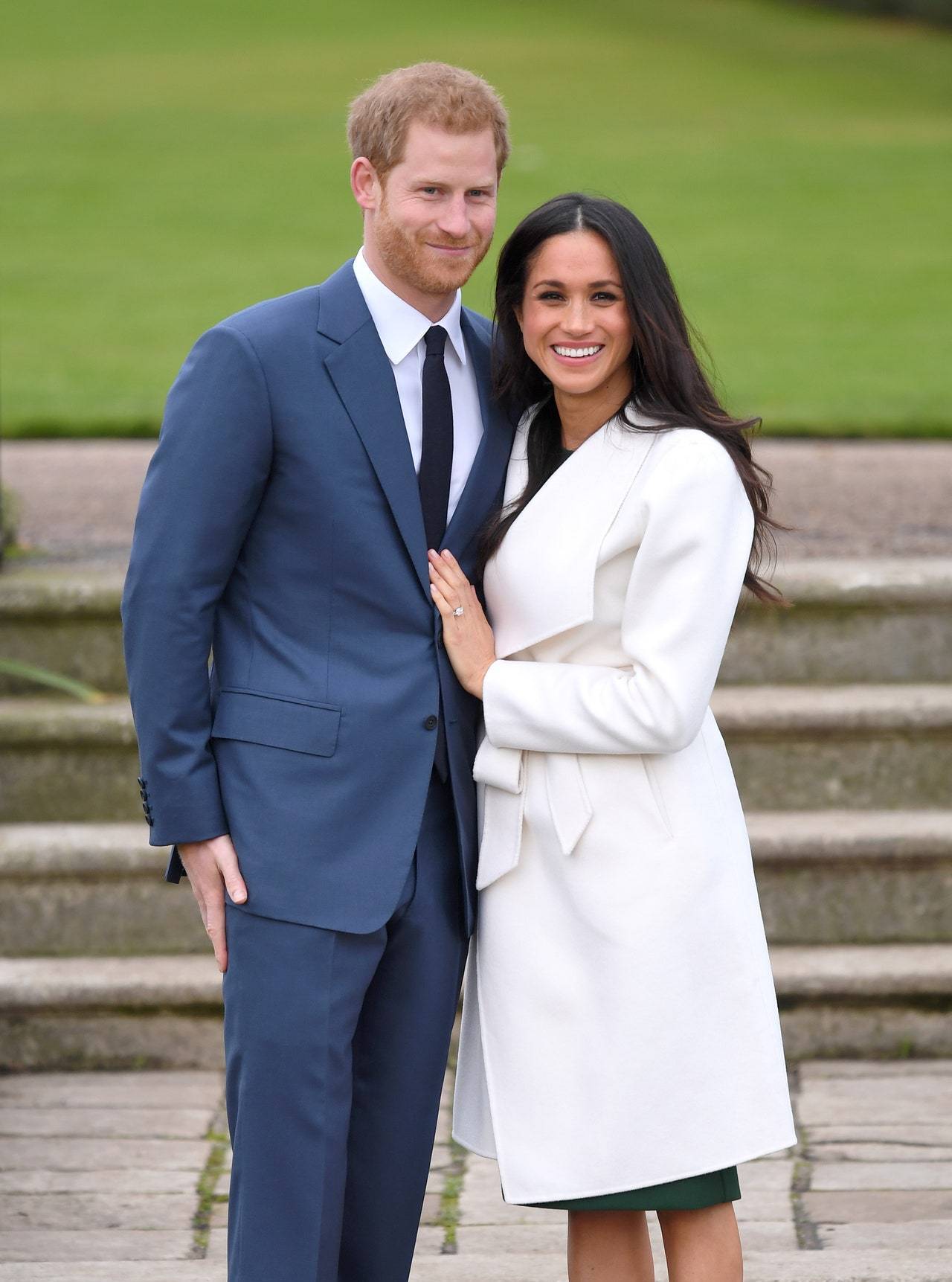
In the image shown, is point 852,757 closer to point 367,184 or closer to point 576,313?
point 576,313

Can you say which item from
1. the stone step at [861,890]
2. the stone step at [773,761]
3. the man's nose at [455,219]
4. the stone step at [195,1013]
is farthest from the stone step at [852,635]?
the man's nose at [455,219]

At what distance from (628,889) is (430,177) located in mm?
1063

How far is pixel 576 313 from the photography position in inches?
96.2

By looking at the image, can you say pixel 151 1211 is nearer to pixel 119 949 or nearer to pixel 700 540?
pixel 119 949

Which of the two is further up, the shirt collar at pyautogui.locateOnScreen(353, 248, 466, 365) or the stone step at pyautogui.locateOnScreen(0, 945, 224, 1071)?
the shirt collar at pyautogui.locateOnScreen(353, 248, 466, 365)

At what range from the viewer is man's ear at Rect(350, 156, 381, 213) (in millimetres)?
2475

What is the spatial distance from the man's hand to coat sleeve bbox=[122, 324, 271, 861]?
3 centimetres

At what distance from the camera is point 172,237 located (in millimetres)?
11281

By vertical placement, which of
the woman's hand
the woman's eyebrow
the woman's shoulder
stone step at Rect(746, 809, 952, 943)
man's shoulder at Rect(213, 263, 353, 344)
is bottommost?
stone step at Rect(746, 809, 952, 943)

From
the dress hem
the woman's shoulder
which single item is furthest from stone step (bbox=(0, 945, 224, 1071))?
the woman's shoulder

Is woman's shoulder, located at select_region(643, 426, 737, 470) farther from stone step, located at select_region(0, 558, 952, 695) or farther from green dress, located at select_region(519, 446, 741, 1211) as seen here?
stone step, located at select_region(0, 558, 952, 695)

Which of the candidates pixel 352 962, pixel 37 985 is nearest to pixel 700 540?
pixel 352 962

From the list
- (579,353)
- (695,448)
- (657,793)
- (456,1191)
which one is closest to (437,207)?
(579,353)

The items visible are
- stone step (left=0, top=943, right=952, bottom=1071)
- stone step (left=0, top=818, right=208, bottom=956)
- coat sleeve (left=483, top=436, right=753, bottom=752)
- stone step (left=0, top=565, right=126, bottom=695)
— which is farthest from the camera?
stone step (left=0, top=565, right=126, bottom=695)
